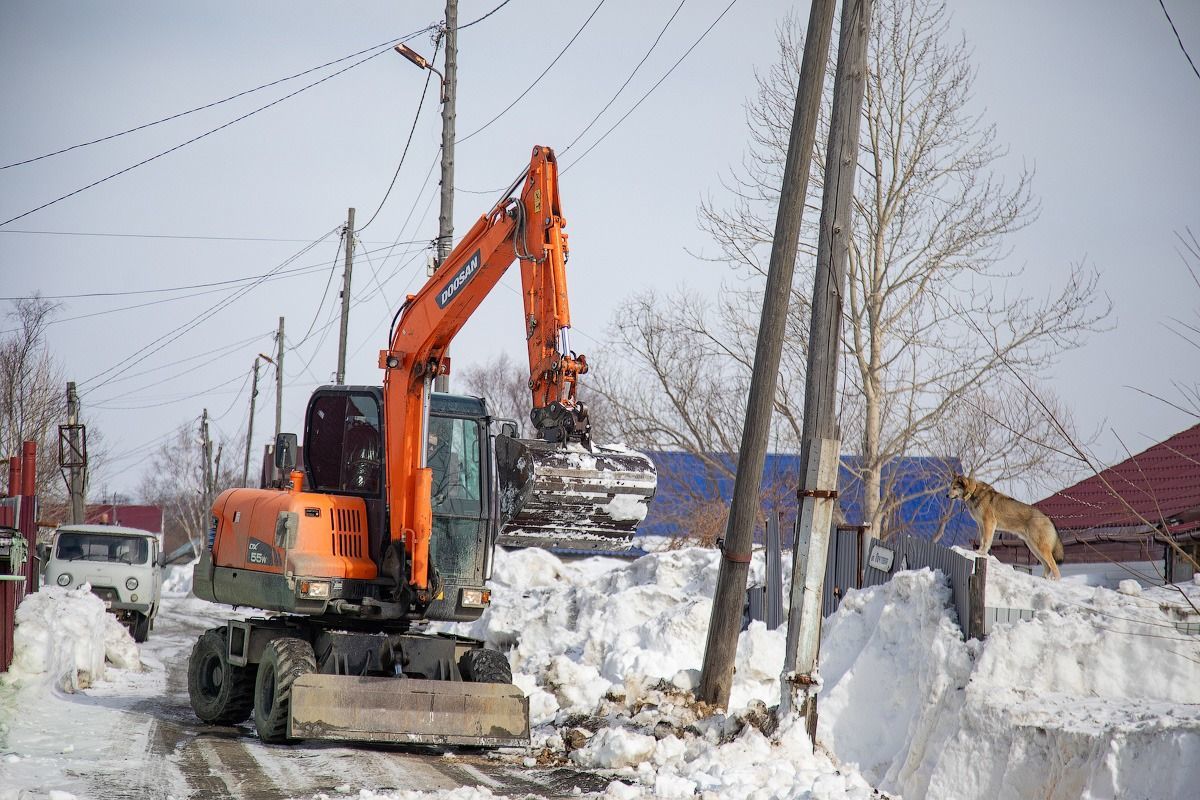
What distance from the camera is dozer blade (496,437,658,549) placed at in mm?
8938

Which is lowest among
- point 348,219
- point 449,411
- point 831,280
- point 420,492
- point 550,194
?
point 420,492

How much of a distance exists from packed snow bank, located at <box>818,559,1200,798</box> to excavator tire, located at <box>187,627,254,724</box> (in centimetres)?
536

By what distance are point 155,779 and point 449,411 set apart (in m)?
4.06

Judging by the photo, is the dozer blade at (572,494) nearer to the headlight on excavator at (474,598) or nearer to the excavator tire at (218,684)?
the headlight on excavator at (474,598)

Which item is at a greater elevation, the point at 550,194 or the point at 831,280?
the point at 550,194

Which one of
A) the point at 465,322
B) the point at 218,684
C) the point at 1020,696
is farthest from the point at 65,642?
the point at 1020,696

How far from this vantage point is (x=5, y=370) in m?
33.9

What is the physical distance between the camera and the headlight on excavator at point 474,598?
34.3 ft

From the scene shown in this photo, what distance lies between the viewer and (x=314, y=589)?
32.6 feet

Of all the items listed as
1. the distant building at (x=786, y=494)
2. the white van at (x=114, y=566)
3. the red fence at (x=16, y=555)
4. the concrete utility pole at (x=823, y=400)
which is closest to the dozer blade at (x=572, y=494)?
the concrete utility pole at (x=823, y=400)

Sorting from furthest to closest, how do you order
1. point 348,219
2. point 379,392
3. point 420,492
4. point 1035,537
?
point 348,219 < point 1035,537 < point 379,392 < point 420,492

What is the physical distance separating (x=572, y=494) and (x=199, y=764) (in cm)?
350

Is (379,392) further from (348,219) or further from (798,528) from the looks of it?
(348,219)

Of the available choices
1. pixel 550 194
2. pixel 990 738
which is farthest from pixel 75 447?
pixel 990 738
